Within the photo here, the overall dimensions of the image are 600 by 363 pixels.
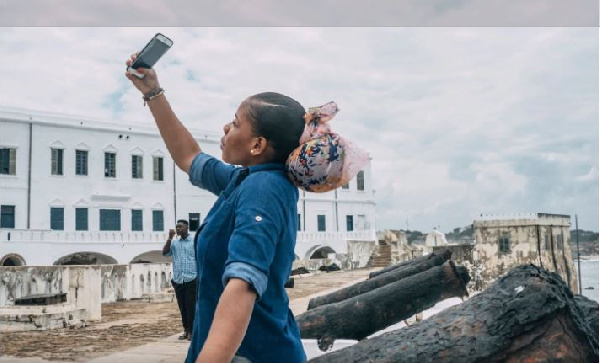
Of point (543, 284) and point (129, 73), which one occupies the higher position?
point (129, 73)

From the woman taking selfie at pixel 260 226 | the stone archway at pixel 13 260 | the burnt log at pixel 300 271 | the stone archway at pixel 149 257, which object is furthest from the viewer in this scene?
the stone archway at pixel 149 257

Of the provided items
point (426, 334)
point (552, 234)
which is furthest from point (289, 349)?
point (552, 234)

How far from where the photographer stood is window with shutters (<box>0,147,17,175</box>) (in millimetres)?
Answer: 28156

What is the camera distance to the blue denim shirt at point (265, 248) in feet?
4.89

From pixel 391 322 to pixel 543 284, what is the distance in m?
2.90

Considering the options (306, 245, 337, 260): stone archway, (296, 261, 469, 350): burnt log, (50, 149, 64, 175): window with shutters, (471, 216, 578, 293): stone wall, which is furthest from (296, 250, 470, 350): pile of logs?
(306, 245, 337, 260): stone archway

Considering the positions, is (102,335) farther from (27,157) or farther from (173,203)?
(173,203)

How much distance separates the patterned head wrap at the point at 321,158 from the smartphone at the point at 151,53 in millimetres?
523

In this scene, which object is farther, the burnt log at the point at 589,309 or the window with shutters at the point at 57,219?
the window with shutters at the point at 57,219

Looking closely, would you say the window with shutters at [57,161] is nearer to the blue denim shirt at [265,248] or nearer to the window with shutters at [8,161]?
the window with shutters at [8,161]

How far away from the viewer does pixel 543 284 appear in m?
1.76

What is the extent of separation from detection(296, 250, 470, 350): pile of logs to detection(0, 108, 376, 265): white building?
77.8 feet

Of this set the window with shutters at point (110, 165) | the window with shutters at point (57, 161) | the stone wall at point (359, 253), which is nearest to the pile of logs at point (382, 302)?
the stone wall at point (359, 253)

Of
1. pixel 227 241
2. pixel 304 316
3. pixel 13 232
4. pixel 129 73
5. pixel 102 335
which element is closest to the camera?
pixel 227 241
